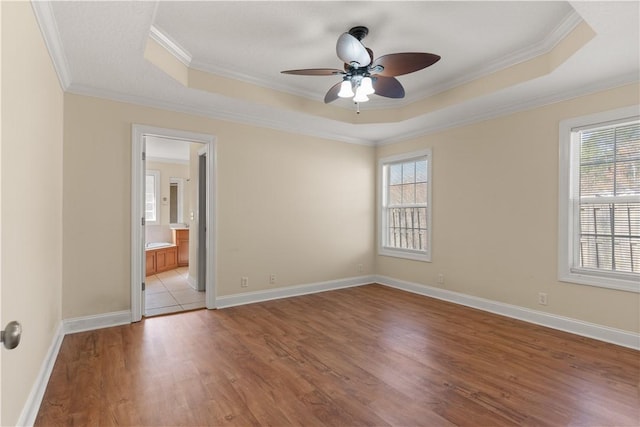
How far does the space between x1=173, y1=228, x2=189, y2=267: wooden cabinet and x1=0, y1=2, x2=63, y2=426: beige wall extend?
181 inches

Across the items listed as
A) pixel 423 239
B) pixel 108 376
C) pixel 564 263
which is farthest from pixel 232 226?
pixel 564 263

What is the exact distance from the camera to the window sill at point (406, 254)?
4.83m

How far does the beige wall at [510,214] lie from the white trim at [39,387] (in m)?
4.28

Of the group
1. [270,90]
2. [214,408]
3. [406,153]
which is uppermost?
[270,90]

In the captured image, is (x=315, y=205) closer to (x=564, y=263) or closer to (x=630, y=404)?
(x=564, y=263)

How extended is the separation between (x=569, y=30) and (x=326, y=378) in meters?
3.31

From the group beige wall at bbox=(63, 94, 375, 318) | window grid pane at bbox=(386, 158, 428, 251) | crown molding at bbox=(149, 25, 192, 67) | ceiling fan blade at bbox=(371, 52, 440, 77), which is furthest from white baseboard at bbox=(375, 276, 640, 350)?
crown molding at bbox=(149, 25, 192, 67)

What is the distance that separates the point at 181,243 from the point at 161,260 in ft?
2.23

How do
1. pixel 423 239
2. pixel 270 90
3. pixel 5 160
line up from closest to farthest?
pixel 5 160 < pixel 270 90 < pixel 423 239

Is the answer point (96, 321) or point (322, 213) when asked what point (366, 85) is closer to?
point (322, 213)

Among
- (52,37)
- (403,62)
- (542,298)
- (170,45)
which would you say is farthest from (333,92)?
(542,298)

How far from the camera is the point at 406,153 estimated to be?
5.12m

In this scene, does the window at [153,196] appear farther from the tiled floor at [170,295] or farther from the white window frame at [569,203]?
the white window frame at [569,203]

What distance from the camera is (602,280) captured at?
10.2 ft
